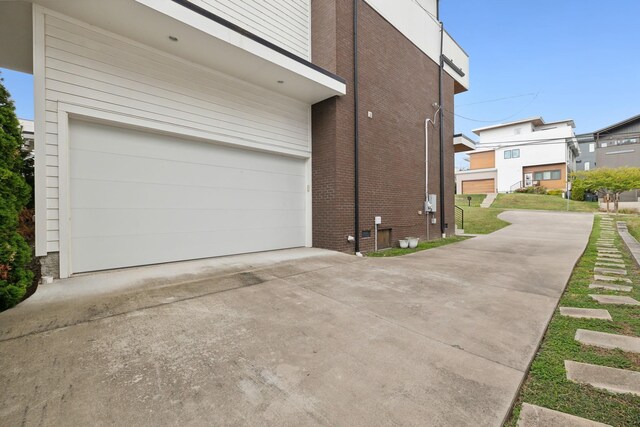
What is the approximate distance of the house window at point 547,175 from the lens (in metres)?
32.3

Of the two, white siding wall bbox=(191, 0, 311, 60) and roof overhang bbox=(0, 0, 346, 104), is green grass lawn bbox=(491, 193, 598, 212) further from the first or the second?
roof overhang bbox=(0, 0, 346, 104)

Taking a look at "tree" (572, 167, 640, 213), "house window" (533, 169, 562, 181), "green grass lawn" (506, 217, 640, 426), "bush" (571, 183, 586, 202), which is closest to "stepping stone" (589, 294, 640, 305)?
"green grass lawn" (506, 217, 640, 426)

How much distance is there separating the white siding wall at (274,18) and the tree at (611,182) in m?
29.0

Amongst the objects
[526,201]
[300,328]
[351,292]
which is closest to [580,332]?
[351,292]

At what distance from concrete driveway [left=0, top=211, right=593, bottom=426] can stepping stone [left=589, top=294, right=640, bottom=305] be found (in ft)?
1.46

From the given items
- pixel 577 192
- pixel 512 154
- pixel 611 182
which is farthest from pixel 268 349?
pixel 512 154

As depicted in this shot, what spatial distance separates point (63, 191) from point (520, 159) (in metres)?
43.2

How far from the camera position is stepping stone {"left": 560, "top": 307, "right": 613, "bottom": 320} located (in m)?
3.10

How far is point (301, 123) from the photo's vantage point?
7359 mm

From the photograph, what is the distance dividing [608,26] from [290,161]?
70.2 ft

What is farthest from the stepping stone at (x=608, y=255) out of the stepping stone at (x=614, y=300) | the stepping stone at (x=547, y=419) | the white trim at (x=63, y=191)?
the white trim at (x=63, y=191)

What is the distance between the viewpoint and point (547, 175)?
33062mm

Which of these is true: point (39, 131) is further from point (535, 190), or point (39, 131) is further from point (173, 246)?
point (535, 190)

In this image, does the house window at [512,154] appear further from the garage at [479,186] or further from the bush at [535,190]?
the bush at [535,190]
